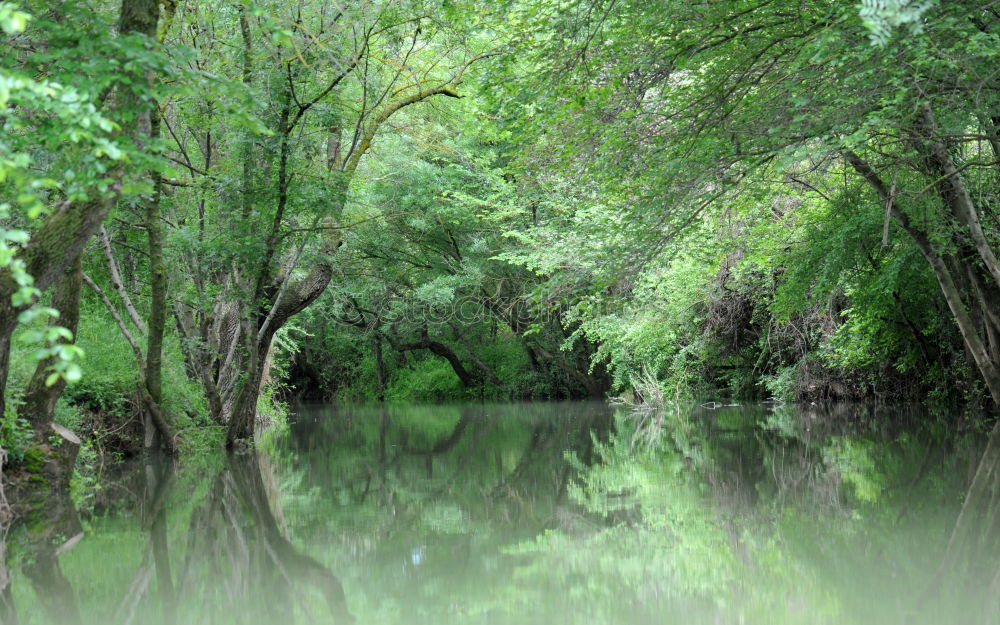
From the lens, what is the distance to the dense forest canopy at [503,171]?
17.3ft

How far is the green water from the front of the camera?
14.4 feet

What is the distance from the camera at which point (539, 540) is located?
19.3ft

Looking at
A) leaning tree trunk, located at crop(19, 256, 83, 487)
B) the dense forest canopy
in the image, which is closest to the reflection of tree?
leaning tree trunk, located at crop(19, 256, 83, 487)

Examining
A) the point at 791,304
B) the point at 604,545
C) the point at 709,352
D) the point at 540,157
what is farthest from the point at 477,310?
the point at 604,545

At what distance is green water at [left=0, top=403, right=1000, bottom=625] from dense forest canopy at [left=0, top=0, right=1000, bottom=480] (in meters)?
1.46

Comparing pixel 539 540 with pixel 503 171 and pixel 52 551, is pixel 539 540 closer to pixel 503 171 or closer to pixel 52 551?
pixel 52 551

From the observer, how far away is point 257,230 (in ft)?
36.0

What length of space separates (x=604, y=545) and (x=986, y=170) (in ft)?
25.7

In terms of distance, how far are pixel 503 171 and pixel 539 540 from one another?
8227 millimetres

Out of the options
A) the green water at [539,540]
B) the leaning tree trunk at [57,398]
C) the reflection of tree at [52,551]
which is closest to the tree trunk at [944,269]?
the green water at [539,540]

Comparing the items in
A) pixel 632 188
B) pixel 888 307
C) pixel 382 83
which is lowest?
pixel 888 307

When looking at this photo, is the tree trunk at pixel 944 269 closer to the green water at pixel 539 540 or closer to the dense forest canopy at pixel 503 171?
the dense forest canopy at pixel 503 171

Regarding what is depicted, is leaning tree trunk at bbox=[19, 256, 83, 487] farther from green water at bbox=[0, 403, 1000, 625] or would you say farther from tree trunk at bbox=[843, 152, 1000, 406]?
tree trunk at bbox=[843, 152, 1000, 406]

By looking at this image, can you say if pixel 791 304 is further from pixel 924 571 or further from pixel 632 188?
pixel 924 571
